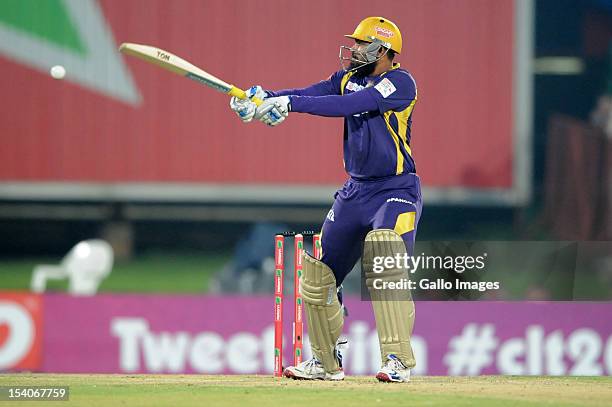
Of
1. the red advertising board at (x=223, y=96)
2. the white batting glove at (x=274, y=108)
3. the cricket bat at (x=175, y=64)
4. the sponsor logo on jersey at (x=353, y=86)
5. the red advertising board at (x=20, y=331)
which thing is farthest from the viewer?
the red advertising board at (x=223, y=96)

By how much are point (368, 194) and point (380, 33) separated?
2.41 ft

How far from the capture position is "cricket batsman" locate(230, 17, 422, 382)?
21.0ft

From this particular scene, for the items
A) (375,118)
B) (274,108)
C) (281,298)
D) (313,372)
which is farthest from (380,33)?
(313,372)

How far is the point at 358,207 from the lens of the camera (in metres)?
6.50

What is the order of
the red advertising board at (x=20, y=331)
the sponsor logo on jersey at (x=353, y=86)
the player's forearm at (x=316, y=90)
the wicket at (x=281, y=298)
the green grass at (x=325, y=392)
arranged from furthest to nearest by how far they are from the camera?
the red advertising board at (x=20, y=331) < the wicket at (x=281, y=298) < the player's forearm at (x=316, y=90) < the sponsor logo on jersey at (x=353, y=86) < the green grass at (x=325, y=392)

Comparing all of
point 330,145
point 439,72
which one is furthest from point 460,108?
point 330,145

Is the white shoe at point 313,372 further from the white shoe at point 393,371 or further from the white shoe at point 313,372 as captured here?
the white shoe at point 393,371

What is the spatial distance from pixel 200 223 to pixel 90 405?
6344 mm

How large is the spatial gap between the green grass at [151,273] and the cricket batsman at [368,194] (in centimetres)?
504

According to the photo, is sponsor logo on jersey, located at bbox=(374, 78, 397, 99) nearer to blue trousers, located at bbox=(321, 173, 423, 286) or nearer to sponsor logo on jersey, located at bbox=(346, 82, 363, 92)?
sponsor logo on jersey, located at bbox=(346, 82, 363, 92)

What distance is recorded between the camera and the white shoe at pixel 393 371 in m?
6.41

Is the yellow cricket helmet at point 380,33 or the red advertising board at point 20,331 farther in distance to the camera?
the red advertising board at point 20,331

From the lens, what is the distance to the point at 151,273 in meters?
11.9

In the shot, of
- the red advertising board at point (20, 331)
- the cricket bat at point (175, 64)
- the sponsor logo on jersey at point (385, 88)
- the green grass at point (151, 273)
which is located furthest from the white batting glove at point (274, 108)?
the green grass at point (151, 273)
